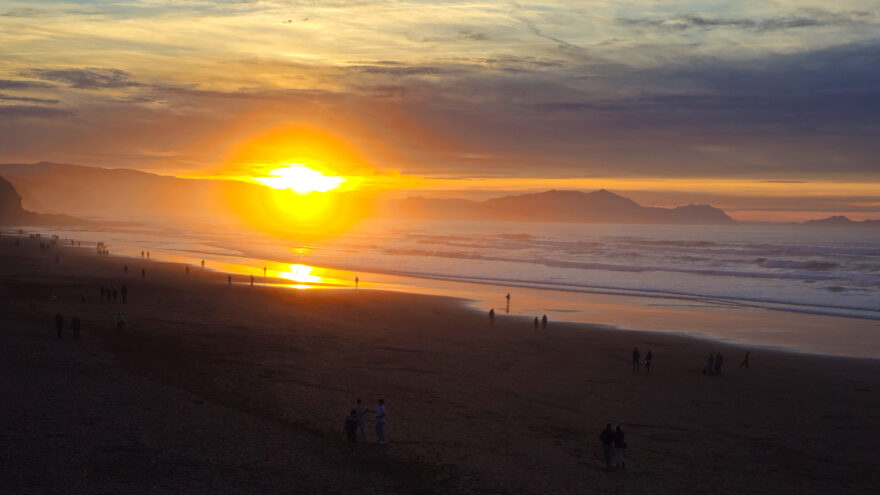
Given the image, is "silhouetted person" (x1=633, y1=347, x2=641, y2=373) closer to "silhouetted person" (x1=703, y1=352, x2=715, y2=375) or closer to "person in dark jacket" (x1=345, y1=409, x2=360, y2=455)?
"silhouetted person" (x1=703, y1=352, x2=715, y2=375)

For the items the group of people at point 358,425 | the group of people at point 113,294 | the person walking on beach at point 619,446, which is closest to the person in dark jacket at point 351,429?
the group of people at point 358,425

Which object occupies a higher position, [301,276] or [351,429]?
[301,276]

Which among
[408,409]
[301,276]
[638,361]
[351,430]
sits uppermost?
[301,276]

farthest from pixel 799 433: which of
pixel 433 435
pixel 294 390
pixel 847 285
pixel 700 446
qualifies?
pixel 847 285

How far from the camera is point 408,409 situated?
2172cm

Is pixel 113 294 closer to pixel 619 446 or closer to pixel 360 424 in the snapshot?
pixel 360 424

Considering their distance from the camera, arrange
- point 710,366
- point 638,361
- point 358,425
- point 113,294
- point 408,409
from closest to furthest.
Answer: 1. point 358,425
2. point 408,409
3. point 710,366
4. point 638,361
5. point 113,294

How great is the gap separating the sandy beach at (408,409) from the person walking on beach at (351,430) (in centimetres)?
34

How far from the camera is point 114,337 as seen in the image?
30016 mm

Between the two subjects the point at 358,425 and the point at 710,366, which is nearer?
the point at 358,425

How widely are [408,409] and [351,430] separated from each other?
13.2 feet

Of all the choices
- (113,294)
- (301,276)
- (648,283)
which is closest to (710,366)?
(113,294)

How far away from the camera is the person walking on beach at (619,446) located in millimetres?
17302

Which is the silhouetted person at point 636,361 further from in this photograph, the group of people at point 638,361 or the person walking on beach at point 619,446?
the person walking on beach at point 619,446
